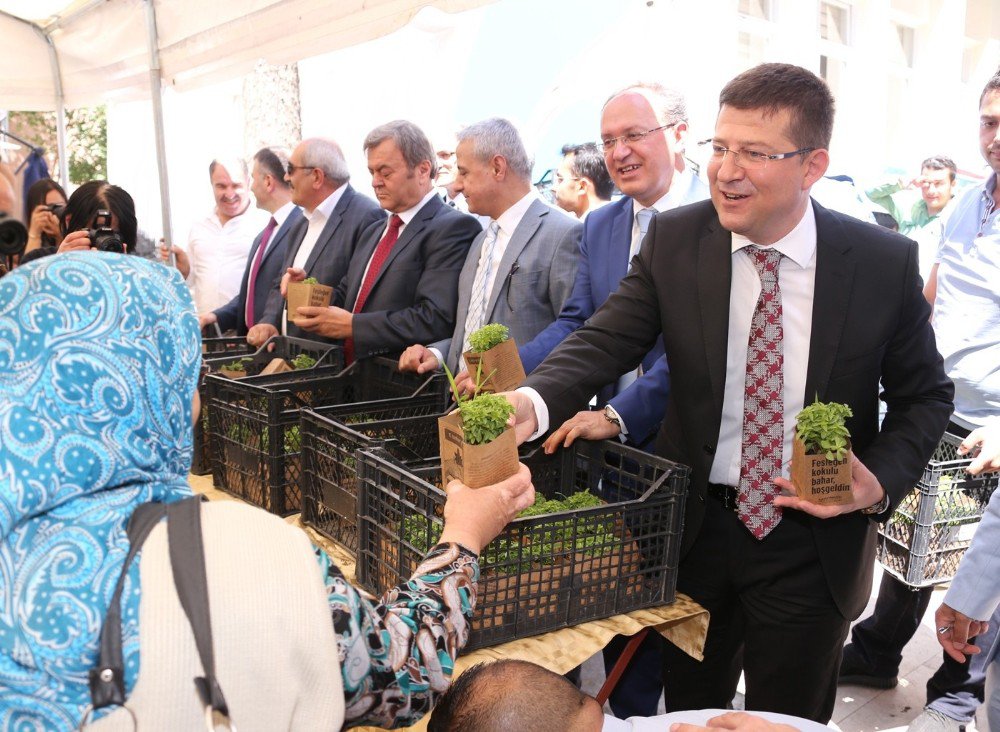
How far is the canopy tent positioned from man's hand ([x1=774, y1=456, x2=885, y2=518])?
2.90m

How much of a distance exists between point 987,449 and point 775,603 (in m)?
0.95

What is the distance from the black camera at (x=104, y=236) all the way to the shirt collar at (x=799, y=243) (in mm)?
2579

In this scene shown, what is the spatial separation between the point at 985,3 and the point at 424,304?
1108 centimetres

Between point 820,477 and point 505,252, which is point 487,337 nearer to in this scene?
point 820,477

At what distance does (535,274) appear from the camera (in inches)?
128

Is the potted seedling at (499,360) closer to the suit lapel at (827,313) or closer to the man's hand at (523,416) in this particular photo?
the man's hand at (523,416)

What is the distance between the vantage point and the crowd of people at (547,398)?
967mm

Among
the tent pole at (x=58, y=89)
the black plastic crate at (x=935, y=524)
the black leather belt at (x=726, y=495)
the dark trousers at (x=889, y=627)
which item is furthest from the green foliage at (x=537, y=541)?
the tent pole at (x=58, y=89)

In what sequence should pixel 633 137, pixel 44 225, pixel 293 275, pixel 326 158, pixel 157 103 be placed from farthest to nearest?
1. pixel 157 103
2. pixel 44 225
3. pixel 326 158
4. pixel 293 275
5. pixel 633 137

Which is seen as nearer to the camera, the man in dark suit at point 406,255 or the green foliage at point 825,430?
the green foliage at point 825,430

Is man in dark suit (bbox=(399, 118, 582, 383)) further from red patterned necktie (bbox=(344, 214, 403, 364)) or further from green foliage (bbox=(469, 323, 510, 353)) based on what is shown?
green foliage (bbox=(469, 323, 510, 353))

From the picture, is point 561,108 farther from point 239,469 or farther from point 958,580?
point 958,580

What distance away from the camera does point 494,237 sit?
137 inches

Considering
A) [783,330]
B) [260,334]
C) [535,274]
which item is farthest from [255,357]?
[783,330]
